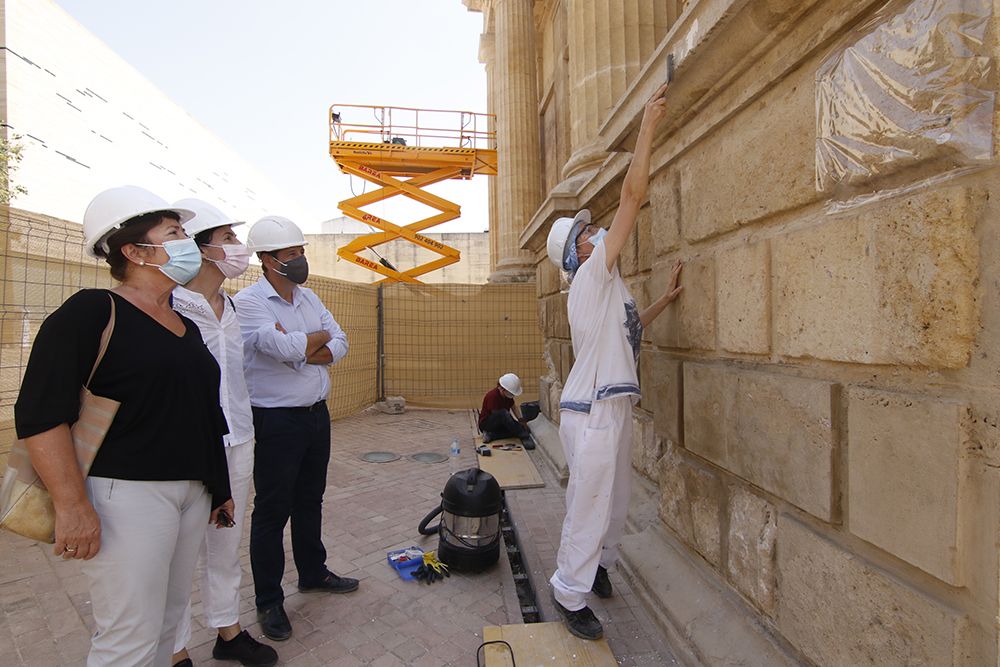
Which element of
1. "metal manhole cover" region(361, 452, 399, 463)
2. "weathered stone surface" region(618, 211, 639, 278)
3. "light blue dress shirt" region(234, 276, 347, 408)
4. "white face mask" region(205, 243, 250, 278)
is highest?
"weathered stone surface" region(618, 211, 639, 278)

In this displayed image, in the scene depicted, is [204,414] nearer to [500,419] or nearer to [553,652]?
[553,652]

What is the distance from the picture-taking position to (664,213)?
10.3 ft

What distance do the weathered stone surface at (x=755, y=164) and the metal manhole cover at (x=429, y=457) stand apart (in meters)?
5.11

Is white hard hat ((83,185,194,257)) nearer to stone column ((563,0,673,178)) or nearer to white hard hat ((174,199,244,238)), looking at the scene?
white hard hat ((174,199,244,238))

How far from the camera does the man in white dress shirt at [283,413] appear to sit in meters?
2.98

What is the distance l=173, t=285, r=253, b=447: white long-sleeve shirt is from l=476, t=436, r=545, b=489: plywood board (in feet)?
9.93

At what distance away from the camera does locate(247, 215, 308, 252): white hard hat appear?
10.4ft

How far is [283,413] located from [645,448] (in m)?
2.59

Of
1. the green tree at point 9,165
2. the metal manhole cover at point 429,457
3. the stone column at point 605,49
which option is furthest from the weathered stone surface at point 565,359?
Result: the green tree at point 9,165

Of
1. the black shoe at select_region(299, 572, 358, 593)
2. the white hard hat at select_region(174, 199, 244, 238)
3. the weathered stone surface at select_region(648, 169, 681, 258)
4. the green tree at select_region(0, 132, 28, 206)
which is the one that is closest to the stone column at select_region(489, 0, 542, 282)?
the weathered stone surface at select_region(648, 169, 681, 258)

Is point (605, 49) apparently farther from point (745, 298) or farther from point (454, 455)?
point (454, 455)

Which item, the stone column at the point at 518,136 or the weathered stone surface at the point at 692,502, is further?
the stone column at the point at 518,136

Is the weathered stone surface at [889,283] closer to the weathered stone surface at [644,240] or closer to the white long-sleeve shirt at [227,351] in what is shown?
the weathered stone surface at [644,240]

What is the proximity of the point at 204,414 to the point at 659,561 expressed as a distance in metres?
2.46
